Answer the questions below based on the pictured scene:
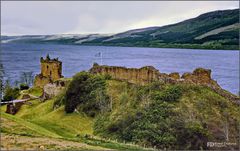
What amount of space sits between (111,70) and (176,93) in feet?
34.8

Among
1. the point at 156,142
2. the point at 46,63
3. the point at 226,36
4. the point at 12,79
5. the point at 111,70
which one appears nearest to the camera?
the point at 156,142

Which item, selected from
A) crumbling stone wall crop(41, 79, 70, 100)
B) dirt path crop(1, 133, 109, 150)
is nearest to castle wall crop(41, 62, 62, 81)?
crumbling stone wall crop(41, 79, 70, 100)

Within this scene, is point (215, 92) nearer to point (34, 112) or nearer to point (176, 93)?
point (176, 93)

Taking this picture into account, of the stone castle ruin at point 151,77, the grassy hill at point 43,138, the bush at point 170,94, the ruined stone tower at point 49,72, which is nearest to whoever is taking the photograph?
the grassy hill at point 43,138

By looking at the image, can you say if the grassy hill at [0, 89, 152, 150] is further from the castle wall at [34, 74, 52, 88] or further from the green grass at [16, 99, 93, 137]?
the castle wall at [34, 74, 52, 88]

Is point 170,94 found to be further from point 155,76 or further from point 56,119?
point 56,119

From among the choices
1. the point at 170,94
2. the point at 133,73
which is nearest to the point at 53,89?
the point at 133,73

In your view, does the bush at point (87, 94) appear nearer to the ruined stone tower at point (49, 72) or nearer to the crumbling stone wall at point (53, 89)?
the crumbling stone wall at point (53, 89)

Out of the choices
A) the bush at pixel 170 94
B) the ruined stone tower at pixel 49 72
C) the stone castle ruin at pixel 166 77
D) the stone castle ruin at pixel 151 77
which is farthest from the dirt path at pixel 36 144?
the ruined stone tower at pixel 49 72

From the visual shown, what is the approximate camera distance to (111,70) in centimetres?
4256

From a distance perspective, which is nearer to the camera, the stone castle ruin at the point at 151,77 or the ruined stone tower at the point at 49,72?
the stone castle ruin at the point at 151,77

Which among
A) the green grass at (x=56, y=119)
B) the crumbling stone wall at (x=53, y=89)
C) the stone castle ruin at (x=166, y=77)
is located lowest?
the green grass at (x=56, y=119)

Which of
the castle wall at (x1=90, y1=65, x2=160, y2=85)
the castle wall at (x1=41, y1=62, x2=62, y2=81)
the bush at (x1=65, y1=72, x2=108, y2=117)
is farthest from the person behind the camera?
the castle wall at (x1=41, y1=62, x2=62, y2=81)

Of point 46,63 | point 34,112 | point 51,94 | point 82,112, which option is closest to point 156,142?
point 82,112
